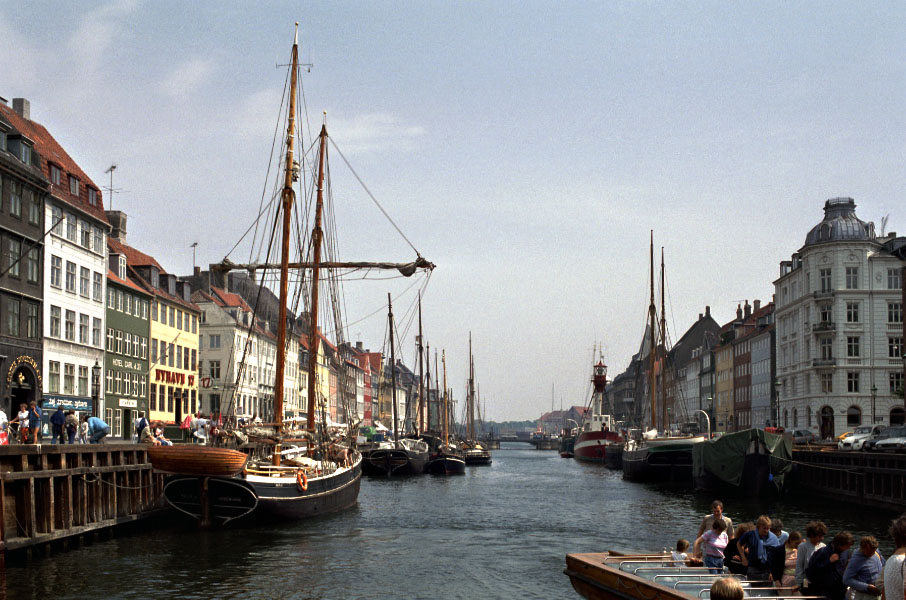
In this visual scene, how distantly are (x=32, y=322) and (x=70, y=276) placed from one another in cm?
621

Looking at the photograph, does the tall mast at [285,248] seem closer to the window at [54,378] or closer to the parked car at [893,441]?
the window at [54,378]

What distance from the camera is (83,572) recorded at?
25938mm

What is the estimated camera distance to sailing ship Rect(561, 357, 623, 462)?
402 feet

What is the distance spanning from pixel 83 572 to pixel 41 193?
34.0 meters

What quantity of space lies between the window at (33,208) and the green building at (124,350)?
1236 centimetres

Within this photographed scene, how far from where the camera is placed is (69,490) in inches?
1204

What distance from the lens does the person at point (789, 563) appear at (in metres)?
17.5

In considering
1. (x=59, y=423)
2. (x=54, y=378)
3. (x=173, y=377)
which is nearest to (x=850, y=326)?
(x=173, y=377)

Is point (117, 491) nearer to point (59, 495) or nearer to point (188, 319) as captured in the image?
point (59, 495)

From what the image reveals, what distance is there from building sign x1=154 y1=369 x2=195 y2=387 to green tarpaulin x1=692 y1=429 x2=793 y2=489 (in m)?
42.3

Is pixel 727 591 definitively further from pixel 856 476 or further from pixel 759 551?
pixel 856 476

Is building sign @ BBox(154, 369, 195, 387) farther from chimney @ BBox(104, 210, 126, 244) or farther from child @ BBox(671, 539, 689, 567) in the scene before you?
child @ BBox(671, 539, 689, 567)

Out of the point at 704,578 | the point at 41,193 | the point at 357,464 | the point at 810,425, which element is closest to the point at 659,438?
the point at 810,425

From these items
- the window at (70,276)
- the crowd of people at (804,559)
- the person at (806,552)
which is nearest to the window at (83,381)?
the window at (70,276)
